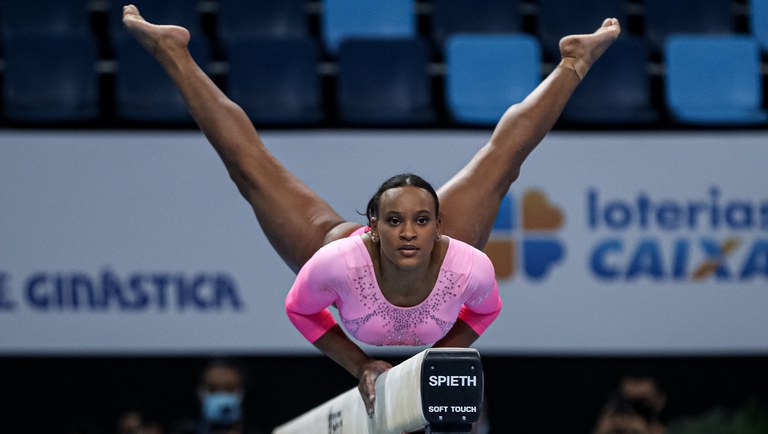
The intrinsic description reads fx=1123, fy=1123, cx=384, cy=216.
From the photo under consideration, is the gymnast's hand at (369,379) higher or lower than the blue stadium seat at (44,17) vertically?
lower

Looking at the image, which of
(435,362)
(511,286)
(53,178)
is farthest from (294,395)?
(435,362)

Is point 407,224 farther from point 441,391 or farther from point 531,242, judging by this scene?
point 531,242

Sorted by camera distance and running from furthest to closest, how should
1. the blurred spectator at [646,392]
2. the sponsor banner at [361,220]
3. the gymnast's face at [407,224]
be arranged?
the sponsor banner at [361,220] < the blurred spectator at [646,392] < the gymnast's face at [407,224]

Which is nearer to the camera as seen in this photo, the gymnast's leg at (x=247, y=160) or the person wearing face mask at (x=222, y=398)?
the gymnast's leg at (x=247, y=160)

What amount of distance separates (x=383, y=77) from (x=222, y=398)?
239 cm

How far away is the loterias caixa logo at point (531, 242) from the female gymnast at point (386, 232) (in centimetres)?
218

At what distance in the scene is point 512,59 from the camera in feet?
24.7

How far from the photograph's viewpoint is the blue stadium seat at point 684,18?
26.8 feet

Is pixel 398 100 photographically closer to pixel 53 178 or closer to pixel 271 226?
pixel 53 178

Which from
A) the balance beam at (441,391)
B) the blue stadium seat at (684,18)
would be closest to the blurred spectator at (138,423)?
the balance beam at (441,391)

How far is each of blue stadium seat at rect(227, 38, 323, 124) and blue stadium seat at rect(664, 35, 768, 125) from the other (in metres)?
2.43

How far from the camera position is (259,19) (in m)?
7.93

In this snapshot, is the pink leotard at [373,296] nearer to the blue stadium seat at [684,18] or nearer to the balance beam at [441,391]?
the balance beam at [441,391]

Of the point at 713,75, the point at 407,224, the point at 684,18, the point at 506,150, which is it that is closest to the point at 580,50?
the point at 506,150
